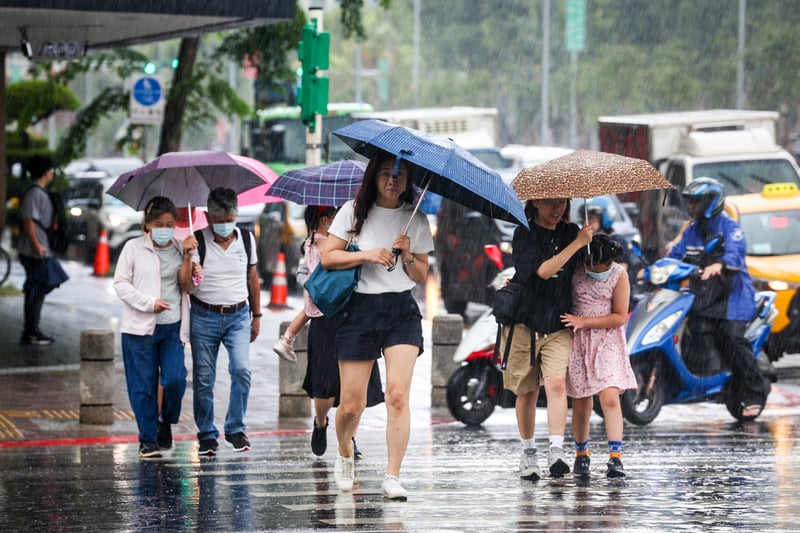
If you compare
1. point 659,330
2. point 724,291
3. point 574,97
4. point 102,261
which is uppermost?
point 574,97

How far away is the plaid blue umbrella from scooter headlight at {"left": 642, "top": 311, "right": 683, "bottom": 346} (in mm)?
2860

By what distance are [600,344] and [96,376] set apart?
165 inches

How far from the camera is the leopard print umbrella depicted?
28.3 ft

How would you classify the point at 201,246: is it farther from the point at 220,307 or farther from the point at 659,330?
the point at 659,330

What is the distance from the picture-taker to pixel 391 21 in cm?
7669

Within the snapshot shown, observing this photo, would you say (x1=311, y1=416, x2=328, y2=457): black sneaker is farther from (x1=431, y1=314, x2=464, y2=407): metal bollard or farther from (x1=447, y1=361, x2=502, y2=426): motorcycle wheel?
(x1=431, y1=314, x2=464, y2=407): metal bollard

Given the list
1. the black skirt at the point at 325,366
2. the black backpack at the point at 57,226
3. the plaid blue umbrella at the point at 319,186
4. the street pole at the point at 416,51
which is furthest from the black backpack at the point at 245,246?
the street pole at the point at 416,51

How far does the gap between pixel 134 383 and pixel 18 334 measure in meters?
8.32

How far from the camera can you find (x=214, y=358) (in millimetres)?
10039

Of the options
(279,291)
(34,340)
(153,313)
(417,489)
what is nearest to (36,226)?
(34,340)

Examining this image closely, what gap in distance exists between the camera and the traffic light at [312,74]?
1486 cm

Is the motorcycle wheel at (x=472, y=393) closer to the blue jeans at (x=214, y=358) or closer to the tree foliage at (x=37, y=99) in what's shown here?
the blue jeans at (x=214, y=358)

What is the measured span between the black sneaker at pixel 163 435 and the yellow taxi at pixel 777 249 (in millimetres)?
7194

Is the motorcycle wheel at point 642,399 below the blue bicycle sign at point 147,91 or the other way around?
below
